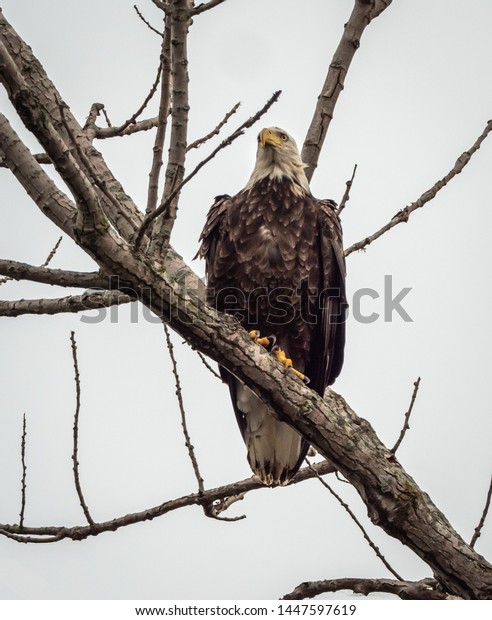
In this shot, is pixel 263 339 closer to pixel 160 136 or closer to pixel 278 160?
pixel 278 160

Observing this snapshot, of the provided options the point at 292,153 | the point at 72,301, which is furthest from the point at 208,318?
the point at 292,153

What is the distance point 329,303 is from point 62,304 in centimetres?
190

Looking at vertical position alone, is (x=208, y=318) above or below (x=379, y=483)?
above

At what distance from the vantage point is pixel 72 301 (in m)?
3.54

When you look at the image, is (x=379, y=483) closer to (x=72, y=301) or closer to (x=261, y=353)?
(x=261, y=353)

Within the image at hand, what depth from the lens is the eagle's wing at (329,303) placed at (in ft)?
15.5

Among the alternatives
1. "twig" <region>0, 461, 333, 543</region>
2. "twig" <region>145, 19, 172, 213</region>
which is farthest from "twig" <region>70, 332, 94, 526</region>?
"twig" <region>145, 19, 172, 213</region>

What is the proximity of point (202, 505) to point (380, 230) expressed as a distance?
1.82m

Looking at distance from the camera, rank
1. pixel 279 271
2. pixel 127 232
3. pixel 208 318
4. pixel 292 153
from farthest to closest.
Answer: pixel 292 153 → pixel 279 271 → pixel 127 232 → pixel 208 318

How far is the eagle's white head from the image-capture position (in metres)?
5.15

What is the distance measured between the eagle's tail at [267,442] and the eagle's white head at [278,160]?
1.47 metres

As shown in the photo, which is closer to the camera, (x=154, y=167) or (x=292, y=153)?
(x=154, y=167)

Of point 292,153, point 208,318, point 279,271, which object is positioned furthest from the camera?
point 292,153

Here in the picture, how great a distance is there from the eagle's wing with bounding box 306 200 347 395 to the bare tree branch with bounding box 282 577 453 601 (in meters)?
1.42
